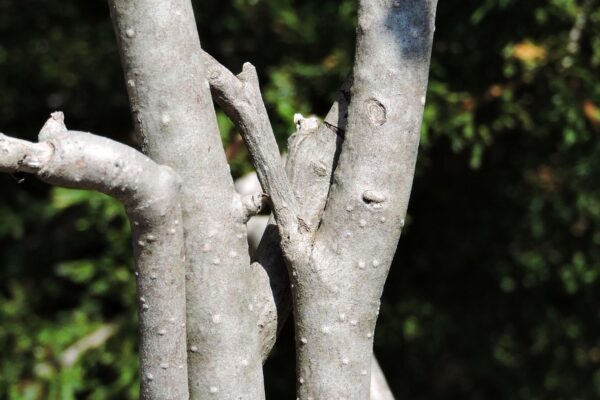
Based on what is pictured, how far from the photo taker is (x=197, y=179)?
42.9 inches

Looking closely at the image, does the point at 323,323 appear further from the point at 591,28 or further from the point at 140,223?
the point at 591,28

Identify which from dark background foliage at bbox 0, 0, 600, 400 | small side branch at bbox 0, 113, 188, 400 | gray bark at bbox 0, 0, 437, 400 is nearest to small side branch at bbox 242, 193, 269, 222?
gray bark at bbox 0, 0, 437, 400

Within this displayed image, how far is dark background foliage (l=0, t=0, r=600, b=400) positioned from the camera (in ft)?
7.80

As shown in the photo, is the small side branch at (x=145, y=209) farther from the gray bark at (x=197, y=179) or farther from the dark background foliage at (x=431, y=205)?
the dark background foliage at (x=431, y=205)

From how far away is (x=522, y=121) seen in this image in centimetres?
243

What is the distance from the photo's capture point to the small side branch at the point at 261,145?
1.18m

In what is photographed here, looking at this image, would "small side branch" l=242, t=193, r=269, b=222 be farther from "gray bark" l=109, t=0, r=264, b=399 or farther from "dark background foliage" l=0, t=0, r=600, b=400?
"dark background foliage" l=0, t=0, r=600, b=400

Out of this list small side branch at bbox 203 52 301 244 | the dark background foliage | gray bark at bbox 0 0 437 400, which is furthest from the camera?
the dark background foliage

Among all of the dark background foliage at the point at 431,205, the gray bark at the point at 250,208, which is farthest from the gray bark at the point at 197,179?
the dark background foliage at the point at 431,205

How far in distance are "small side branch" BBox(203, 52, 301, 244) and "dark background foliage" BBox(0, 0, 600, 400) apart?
1.08 meters

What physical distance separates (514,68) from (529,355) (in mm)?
1137

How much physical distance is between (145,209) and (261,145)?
9.3 inches

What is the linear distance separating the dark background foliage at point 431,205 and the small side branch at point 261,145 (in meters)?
1.08

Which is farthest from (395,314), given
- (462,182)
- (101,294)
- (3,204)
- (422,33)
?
(422,33)
